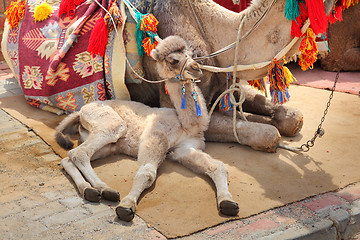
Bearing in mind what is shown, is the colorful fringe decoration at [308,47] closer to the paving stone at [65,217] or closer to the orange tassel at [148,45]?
the orange tassel at [148,45]

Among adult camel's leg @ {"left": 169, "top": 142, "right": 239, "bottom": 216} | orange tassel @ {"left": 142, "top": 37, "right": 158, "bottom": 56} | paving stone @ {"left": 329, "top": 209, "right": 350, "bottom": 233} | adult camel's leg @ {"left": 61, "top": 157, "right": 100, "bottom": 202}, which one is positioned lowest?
adult camel's leg @ {"left": 61, "top": 157, "right": 100, "bottom": 202}

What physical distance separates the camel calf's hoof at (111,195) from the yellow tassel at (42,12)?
8.92 ft

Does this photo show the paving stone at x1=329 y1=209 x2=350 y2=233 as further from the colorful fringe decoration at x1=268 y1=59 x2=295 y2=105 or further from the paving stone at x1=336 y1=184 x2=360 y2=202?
the colorful fringe decoration at x1=268 y1=59 x2=295 y2=105

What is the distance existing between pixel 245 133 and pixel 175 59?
987 millimetres

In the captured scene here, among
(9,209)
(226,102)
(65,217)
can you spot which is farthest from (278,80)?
(9,209)

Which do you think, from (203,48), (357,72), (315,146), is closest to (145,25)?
(203,48)

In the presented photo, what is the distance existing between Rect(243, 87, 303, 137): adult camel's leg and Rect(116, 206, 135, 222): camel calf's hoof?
2.09m

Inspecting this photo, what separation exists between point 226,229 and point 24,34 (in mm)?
3578

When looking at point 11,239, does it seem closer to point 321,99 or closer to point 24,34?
point 24,34

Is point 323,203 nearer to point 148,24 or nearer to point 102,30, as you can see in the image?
point 148,24

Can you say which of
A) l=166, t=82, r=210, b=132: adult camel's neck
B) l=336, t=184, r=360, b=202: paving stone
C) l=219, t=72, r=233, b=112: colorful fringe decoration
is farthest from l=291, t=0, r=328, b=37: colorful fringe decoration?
l=336, t=184, r=360, b=202: paving stone

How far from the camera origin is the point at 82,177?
3787mm

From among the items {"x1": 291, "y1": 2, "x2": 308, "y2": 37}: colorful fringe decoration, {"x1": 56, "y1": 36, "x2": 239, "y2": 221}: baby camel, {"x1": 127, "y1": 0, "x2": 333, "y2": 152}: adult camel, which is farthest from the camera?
{"x1": 127, "y1": 0, "x2": 333, "y2": 152}: adult camel

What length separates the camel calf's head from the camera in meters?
4.09
